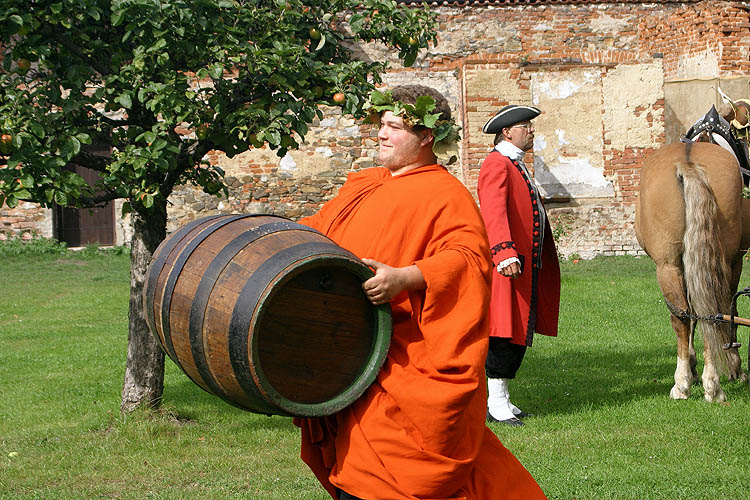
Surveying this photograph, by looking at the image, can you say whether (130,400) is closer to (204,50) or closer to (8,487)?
(8,487)

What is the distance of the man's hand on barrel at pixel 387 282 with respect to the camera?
9.29 ft

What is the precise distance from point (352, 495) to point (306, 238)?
91 cm

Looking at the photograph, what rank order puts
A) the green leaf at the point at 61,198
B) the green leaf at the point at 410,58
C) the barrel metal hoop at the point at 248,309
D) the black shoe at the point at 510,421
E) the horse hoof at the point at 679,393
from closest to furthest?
the barrel metal hoop at the point at 248,309 → the green leaf at the point at 61,198 → the green leaf at the point at 410,58 → the black shoe at the point at 510,421 → the horse hoof at the point at 679,393

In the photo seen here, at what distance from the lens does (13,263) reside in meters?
16.1

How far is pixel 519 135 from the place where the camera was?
6.11 m

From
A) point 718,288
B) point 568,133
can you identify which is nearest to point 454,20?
point 568,133

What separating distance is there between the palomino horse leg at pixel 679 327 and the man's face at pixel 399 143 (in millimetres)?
3728

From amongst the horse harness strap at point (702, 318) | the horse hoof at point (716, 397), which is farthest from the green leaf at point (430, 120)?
the horse hoof at point (716, 397)

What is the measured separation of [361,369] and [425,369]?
214 mm

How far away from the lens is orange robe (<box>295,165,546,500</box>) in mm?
2887

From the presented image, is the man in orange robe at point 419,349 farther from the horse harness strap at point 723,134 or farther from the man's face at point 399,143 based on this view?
the horse harness strap at point 723,134

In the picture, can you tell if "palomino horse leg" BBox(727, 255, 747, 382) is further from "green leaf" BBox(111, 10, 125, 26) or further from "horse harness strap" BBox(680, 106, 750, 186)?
"green leaf" BBox(111, 10, 125, 26)

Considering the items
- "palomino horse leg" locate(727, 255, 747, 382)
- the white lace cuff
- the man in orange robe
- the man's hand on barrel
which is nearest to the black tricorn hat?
the white lace cuff

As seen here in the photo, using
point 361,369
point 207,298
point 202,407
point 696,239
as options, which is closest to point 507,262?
point 696,239
